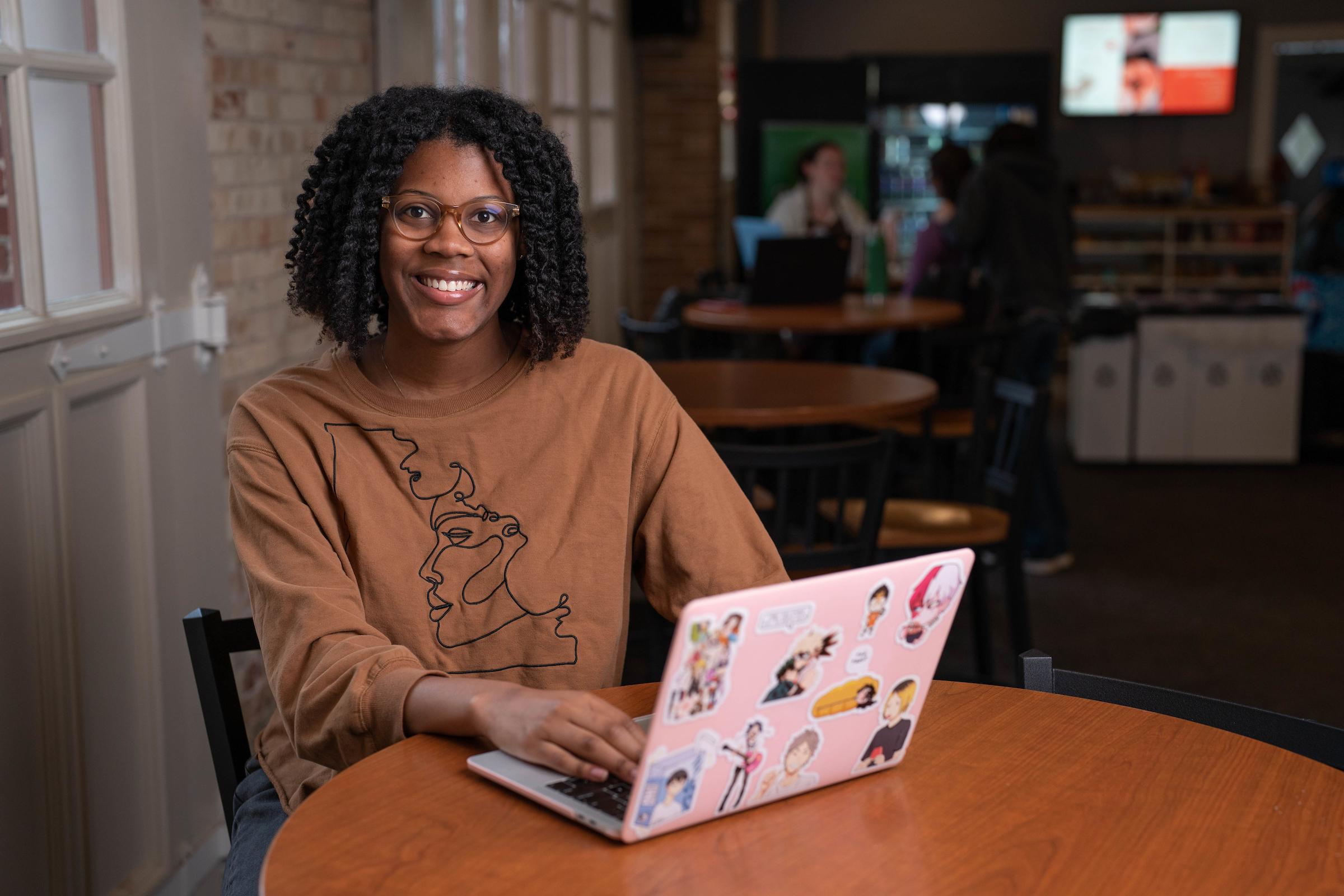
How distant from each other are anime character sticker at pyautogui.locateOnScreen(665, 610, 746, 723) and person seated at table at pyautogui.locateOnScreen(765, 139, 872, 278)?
513 cm

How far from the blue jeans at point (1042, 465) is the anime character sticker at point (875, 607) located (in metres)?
3.51

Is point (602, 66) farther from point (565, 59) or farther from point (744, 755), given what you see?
point (744, 755)

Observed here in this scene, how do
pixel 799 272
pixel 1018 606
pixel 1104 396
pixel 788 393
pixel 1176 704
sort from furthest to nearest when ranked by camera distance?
pixel 1104 396
pixel 799 272
pixel 1018 606
pixel 788 393
pixel 1176 704

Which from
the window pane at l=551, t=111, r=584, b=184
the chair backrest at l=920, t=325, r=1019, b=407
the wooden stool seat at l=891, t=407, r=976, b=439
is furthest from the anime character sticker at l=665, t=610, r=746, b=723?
the window pane at l=551, t=111, r=584, b=184

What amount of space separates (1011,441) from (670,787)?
106 inches

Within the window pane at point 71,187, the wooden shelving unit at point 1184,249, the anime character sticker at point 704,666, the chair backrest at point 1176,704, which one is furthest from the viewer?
the wooden shelving unit at point 1184,249

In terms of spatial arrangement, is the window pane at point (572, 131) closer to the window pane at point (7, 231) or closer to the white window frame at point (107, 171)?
the white window frame at point (107, 171)

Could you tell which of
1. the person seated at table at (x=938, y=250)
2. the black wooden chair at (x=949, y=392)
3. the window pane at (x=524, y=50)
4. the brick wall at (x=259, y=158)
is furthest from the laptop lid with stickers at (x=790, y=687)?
the window pane at (x=524, y=50)

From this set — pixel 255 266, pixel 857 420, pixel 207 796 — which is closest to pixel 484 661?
pixel 207 796

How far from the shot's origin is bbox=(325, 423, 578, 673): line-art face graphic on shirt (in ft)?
4.61

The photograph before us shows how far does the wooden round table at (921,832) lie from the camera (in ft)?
3.06

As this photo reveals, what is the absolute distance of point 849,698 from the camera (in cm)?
103

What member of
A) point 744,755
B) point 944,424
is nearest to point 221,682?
point 744,755

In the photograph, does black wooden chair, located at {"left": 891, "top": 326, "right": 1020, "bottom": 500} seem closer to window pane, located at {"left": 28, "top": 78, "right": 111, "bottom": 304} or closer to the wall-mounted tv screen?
window pane, located at {"left": 28, "top": 78, "right": 111, "bottom": 304}
